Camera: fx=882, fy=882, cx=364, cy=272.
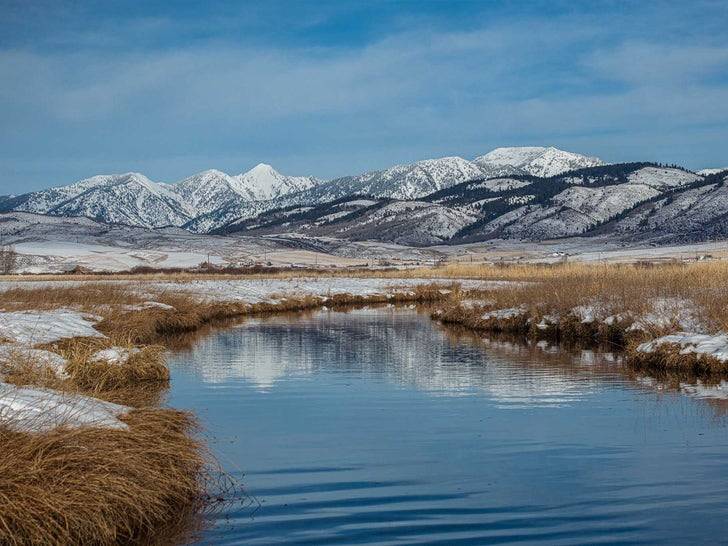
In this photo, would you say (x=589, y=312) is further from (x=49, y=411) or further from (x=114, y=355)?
(x=49, y=411)

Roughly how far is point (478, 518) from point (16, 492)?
15.6 feet

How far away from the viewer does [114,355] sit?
19281mm

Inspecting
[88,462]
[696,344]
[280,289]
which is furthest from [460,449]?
[280,289]

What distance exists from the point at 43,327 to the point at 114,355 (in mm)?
4067

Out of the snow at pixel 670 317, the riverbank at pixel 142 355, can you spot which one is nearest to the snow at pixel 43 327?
the riverbank at pixel 142 355

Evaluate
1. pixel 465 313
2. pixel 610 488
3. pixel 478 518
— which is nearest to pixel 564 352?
pixel 465 313

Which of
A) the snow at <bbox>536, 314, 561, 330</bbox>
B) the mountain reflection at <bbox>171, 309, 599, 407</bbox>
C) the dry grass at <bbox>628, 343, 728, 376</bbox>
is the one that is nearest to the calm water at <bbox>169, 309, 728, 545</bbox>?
the mountain reflection at <bbox>171, 309, 599, 407</bbox>

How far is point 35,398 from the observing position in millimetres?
10672

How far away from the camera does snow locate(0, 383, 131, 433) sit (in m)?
9.56

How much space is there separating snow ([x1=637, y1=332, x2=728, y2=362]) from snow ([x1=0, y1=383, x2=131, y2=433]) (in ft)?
47.0

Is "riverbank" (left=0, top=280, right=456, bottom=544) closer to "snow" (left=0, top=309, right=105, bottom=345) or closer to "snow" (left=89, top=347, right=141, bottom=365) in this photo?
"snow" (left=89, top=347, right=141, bottom=365)

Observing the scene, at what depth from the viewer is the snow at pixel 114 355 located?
61.4 ft

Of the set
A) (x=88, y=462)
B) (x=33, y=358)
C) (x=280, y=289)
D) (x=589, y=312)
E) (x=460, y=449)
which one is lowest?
(x=460, y=449)

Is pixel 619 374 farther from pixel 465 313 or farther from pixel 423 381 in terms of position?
pixel 465 313
